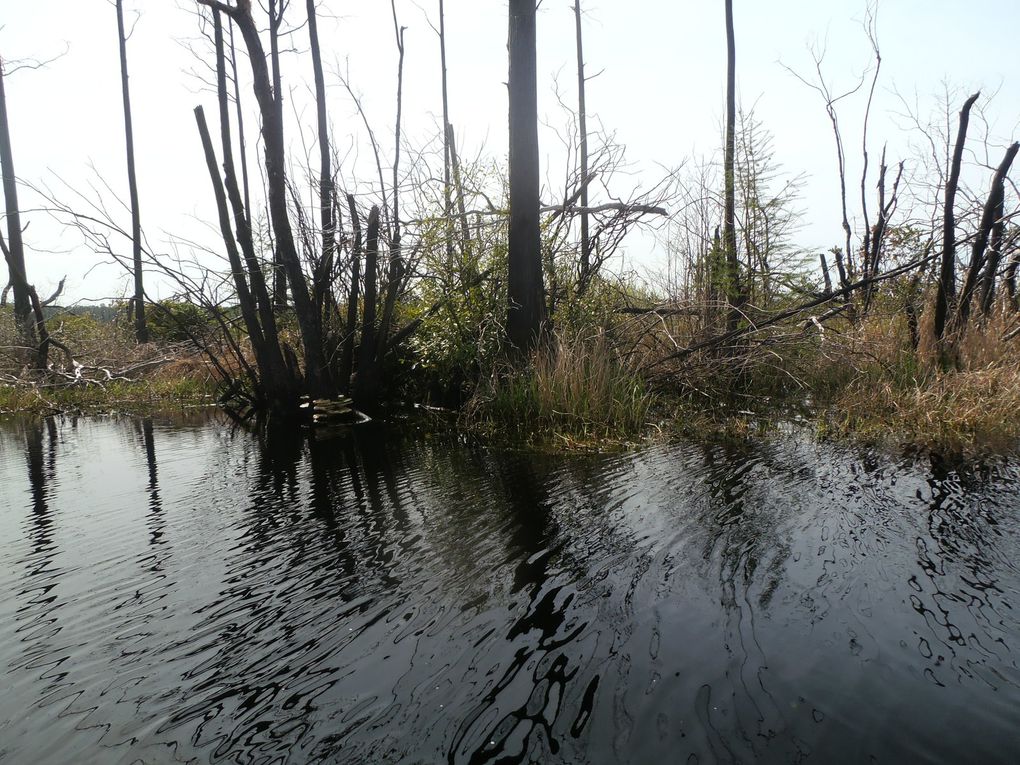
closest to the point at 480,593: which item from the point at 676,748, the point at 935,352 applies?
the point at 676,748

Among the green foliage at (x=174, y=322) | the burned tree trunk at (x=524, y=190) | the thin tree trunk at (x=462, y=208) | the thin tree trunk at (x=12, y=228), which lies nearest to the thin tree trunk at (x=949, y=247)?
the burned tree trunk at (x=524, y=190)

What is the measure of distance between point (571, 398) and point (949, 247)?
15.0 ft

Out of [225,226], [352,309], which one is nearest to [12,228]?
[225,226]

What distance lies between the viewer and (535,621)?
8.42 ft

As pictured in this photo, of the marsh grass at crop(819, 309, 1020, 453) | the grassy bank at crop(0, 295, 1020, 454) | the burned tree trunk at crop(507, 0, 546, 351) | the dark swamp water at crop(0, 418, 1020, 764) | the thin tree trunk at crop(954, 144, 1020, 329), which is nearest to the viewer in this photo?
the dark swamp water at crop(0, 418, 1020, 764)

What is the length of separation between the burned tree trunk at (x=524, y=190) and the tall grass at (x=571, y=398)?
1.82 ft

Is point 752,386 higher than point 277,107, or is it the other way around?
point 277,107

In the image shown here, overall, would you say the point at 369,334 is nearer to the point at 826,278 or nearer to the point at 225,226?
the point at 225,226

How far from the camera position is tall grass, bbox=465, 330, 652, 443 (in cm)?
628

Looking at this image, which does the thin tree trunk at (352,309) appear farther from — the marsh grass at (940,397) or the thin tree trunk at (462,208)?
the marsh grass at (940,397)

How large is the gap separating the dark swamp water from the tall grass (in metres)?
1.49

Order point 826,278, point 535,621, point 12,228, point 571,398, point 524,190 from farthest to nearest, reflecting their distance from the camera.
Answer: point 12,228 < point 826,278 < point 524,190 < point 571,398 < point 535,621

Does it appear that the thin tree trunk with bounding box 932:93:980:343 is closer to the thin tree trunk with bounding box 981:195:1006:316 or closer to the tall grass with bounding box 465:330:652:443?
the thin tree trunk with bounding box 981:195:1006:316

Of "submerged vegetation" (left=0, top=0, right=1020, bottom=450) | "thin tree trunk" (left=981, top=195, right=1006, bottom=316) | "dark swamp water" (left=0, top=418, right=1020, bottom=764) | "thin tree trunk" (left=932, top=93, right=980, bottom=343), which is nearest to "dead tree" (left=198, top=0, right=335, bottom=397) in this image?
"submerged vegetation" (left=0, top=0, right=1020, bottom=450)
